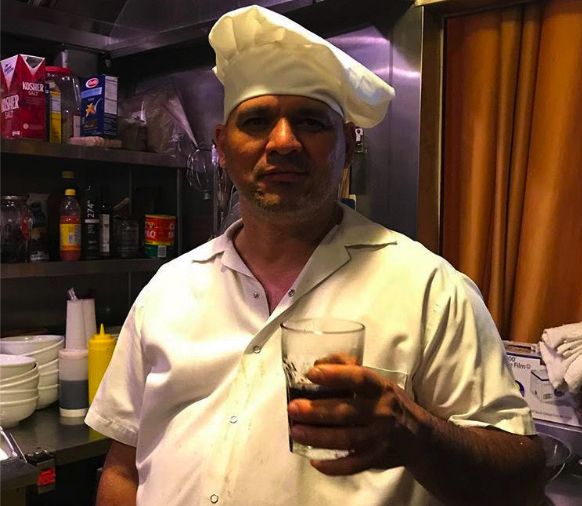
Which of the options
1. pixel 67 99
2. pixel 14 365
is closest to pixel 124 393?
pixel 14 365

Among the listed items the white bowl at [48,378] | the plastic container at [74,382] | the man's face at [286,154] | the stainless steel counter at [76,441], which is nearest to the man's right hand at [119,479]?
the stainless steel counter at [76,441]

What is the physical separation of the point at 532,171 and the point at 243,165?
32.8 inches

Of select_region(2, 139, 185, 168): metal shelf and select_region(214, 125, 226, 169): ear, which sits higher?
select_region(2, 139, 185, 168): metal shelf

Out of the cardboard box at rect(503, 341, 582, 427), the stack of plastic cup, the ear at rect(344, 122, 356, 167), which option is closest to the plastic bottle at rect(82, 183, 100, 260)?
the stack of plastic cup

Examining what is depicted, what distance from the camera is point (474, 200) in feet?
5.77

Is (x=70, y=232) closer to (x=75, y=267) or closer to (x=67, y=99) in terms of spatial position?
(x=75, y=267)

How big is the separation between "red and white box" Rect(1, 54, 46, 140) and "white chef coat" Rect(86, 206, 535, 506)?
1.00 m

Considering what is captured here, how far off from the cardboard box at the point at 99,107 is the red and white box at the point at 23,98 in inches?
6.3

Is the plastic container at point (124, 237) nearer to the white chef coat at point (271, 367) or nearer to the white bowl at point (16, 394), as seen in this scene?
the white bowl at point (16, 394)

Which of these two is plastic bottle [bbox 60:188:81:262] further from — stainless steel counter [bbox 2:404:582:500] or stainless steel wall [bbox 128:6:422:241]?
stainless steel wall [bbox 128:6:422:241]

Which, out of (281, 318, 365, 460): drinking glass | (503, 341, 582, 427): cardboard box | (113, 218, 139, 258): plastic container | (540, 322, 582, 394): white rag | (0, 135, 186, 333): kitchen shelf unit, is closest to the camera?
(281, 318, 365, 460): drinking glass

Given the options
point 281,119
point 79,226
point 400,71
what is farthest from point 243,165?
point 79,226

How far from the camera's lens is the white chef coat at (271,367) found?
3.51 feet

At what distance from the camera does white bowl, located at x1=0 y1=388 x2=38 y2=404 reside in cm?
183
